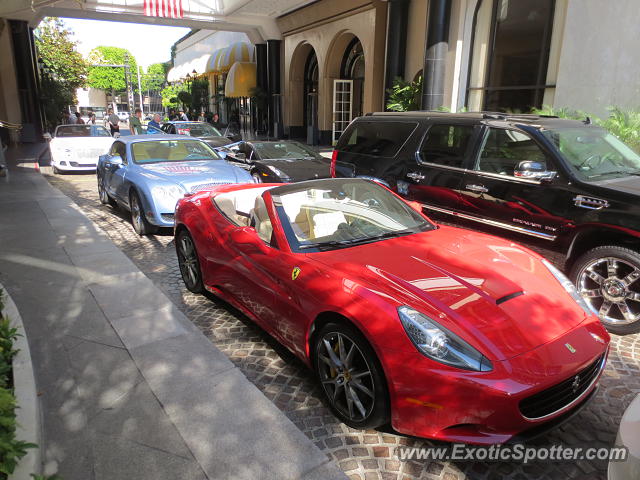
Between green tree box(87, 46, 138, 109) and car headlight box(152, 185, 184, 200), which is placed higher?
green tree box(87, 46, 138, 109)

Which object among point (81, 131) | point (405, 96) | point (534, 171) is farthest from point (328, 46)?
point (534, 171)

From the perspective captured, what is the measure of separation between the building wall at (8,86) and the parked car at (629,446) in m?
28.7

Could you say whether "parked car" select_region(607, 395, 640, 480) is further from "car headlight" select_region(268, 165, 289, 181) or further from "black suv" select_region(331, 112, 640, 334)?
"car headlight" select_region(268, 165, 289, 181)

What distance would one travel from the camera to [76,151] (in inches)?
552

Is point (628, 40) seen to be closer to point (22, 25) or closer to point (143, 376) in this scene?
point (143, 376)

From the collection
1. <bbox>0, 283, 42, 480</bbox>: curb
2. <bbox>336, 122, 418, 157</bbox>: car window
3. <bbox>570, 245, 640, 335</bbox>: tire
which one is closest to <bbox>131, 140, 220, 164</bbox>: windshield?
<bbox>336, 122, 418, 157</bbox>: car window

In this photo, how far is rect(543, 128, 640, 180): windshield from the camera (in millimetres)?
4773

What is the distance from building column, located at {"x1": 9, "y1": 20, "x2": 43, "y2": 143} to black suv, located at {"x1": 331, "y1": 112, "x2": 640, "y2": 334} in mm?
23963

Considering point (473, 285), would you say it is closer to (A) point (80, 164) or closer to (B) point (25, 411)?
(B) point (25, 411)

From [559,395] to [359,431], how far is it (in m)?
1.17

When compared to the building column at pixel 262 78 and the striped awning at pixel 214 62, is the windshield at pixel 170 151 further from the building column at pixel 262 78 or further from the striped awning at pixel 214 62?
the striped awning at pixel 214 62

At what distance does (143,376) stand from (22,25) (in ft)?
86.8

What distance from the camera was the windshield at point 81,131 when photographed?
15133 millimetres

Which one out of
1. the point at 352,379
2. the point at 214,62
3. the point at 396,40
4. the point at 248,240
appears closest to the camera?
the point at 352,379
